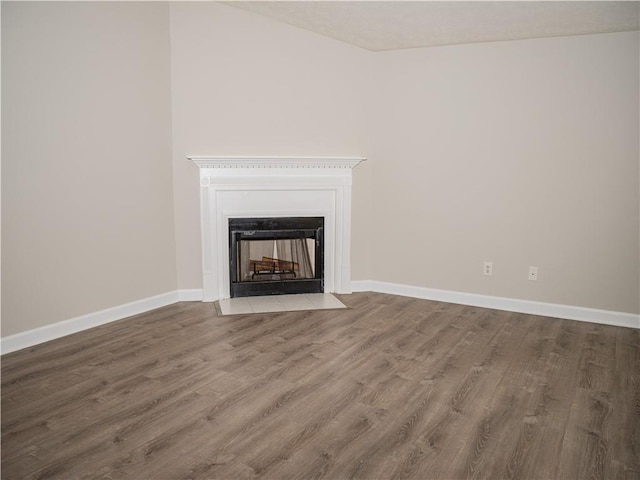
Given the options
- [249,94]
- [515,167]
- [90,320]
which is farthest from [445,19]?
[90,320]

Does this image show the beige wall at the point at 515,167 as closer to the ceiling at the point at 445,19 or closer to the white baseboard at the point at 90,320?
the ceiling at the point at 445,19

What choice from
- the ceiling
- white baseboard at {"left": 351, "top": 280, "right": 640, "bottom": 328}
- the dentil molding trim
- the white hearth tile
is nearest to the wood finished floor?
white baseboard at {"left": 351, "top": 280, "right": 640, "bottom": 328}

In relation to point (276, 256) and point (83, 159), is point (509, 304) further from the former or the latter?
point (83, 159)

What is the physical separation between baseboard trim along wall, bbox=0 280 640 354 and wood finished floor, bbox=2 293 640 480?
9cm

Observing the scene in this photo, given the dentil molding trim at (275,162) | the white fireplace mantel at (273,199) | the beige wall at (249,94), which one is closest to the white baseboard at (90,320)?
the beige wall at (249,94)

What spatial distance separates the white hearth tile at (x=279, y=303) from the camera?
4023 mm

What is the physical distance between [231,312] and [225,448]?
77.7 inches

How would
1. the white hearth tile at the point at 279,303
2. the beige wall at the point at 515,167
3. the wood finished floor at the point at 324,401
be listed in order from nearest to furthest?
the wood finished floor at the point at 324,401
the beige wall at the point at 515,167
the white hearth tile at the point at 279,303

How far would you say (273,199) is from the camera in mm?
4387

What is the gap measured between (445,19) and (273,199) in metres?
2.07

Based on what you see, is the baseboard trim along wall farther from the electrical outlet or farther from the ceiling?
the ceiling

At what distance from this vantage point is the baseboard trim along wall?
320 cm

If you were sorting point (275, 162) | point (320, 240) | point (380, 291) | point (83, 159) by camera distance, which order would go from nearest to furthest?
point (83, 159)
point (275, 162)
point (320, 240)
point (380, 291)

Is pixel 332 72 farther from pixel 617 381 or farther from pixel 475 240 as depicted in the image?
pixel 617 381
